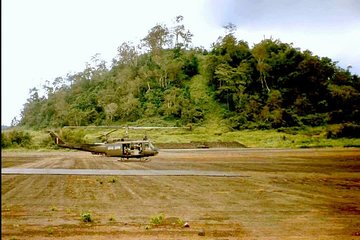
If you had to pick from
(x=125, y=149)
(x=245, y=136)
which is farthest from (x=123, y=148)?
(x=245, y=136)

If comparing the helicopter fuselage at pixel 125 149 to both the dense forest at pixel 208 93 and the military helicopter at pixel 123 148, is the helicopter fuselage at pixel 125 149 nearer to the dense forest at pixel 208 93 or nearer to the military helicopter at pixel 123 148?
the military helicopter at pixel 123 148

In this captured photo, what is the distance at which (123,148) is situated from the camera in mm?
9562

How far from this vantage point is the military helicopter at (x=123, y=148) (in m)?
8.88

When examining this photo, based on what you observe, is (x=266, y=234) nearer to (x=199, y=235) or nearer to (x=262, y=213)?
(x=199, y=235)

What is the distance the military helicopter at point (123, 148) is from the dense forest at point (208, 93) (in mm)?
951

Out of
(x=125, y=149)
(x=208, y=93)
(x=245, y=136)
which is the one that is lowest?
(x=125, y=149)

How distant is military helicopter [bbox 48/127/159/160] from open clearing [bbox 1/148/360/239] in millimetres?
330

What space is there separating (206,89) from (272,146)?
3416mm

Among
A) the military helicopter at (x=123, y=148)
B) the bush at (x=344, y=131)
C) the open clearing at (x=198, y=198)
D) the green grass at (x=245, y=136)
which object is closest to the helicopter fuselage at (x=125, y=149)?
the military helicopter at (x=123, y=148)

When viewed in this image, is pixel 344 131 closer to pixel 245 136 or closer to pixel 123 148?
pixel 245 136

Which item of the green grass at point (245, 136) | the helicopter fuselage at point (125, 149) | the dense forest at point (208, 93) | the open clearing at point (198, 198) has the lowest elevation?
the open clearing at point (198, 198)

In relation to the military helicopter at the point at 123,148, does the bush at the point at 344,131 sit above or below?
above

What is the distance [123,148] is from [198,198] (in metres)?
3.50

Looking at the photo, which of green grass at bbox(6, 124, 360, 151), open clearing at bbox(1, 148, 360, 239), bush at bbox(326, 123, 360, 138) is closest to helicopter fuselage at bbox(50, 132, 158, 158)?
green grass at bbox(6, 124, 360, 151)
